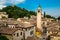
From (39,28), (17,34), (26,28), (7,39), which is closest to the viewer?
(7,39)

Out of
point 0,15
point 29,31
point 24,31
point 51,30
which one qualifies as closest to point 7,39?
point 24,31

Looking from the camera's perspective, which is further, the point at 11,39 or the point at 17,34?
the point at 17,34

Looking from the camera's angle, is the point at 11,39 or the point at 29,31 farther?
the point at 29,31

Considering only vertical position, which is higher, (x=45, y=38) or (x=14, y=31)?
(x=14, y=31)

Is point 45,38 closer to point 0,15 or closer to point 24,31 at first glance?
point 24,31

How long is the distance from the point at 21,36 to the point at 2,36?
4.40m

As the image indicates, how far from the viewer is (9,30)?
22438 millimetres

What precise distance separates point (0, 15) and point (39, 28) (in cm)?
2684

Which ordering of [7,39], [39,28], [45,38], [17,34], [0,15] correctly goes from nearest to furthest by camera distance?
[7,39] → [17,34] → [45,38] → [39,28] → [0,15]

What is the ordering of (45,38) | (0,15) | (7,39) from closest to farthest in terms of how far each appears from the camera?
(7,39)
(45,38)
(0,15)

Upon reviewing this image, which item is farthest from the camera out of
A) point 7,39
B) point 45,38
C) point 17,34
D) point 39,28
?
point 39,28

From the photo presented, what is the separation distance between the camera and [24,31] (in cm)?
2656

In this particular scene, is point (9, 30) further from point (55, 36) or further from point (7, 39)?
point (55, 36)

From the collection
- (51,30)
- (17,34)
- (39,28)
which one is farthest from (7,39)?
(39,28)
